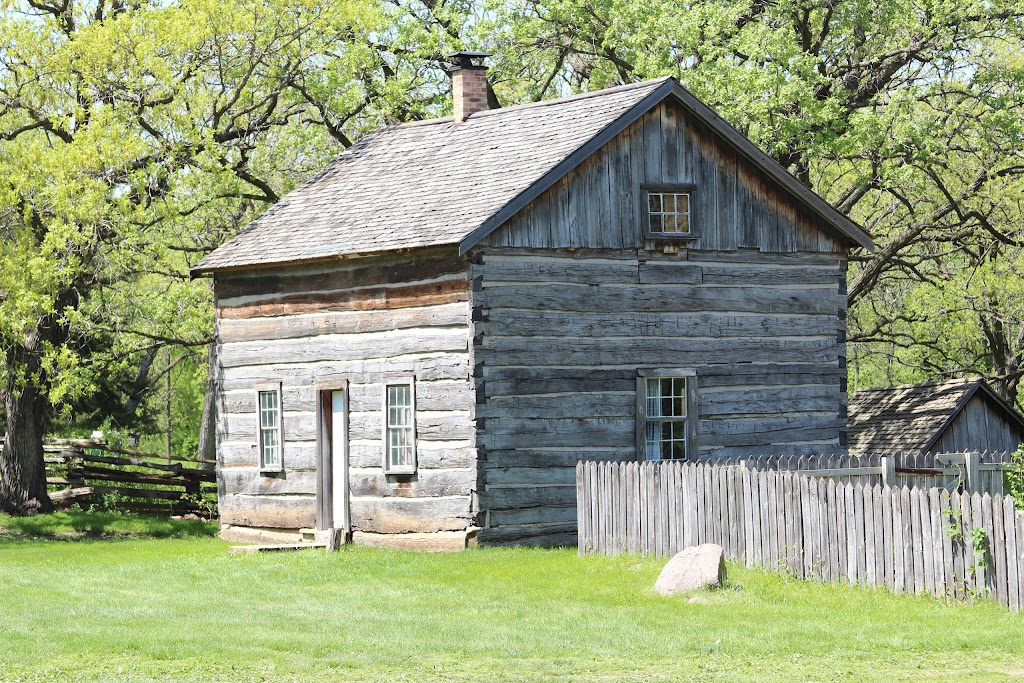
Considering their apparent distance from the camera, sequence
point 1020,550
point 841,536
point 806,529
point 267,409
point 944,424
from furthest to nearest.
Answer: point 944,424 < point 267,409 < point 806,529 < point 841,536 < point 1020,550

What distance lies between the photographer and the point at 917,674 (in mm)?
11789

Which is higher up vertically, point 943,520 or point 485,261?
point 485,261

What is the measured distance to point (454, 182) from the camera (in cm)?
2373

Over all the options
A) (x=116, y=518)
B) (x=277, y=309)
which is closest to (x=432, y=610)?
(x=277, y=309)

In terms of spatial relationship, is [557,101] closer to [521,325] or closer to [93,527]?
[521,325]

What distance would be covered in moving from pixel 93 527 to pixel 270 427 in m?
5.18

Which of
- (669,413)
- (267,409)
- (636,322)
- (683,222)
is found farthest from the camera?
(267,409)

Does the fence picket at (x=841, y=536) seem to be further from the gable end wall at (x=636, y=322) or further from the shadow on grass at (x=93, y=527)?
A: the shadow on grass at (x=93, y=527)

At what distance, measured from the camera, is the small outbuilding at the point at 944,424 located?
2900cm

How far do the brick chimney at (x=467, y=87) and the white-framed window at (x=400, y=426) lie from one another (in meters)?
5.95

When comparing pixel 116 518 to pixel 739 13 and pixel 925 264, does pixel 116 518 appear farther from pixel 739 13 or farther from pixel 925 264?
pixel 925 264

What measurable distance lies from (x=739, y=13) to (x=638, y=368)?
1023cm

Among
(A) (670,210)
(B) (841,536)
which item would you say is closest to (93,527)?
(A) (670,210)

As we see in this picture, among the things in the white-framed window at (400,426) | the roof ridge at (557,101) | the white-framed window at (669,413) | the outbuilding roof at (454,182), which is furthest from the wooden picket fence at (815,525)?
the roof ridge at (557,101)
